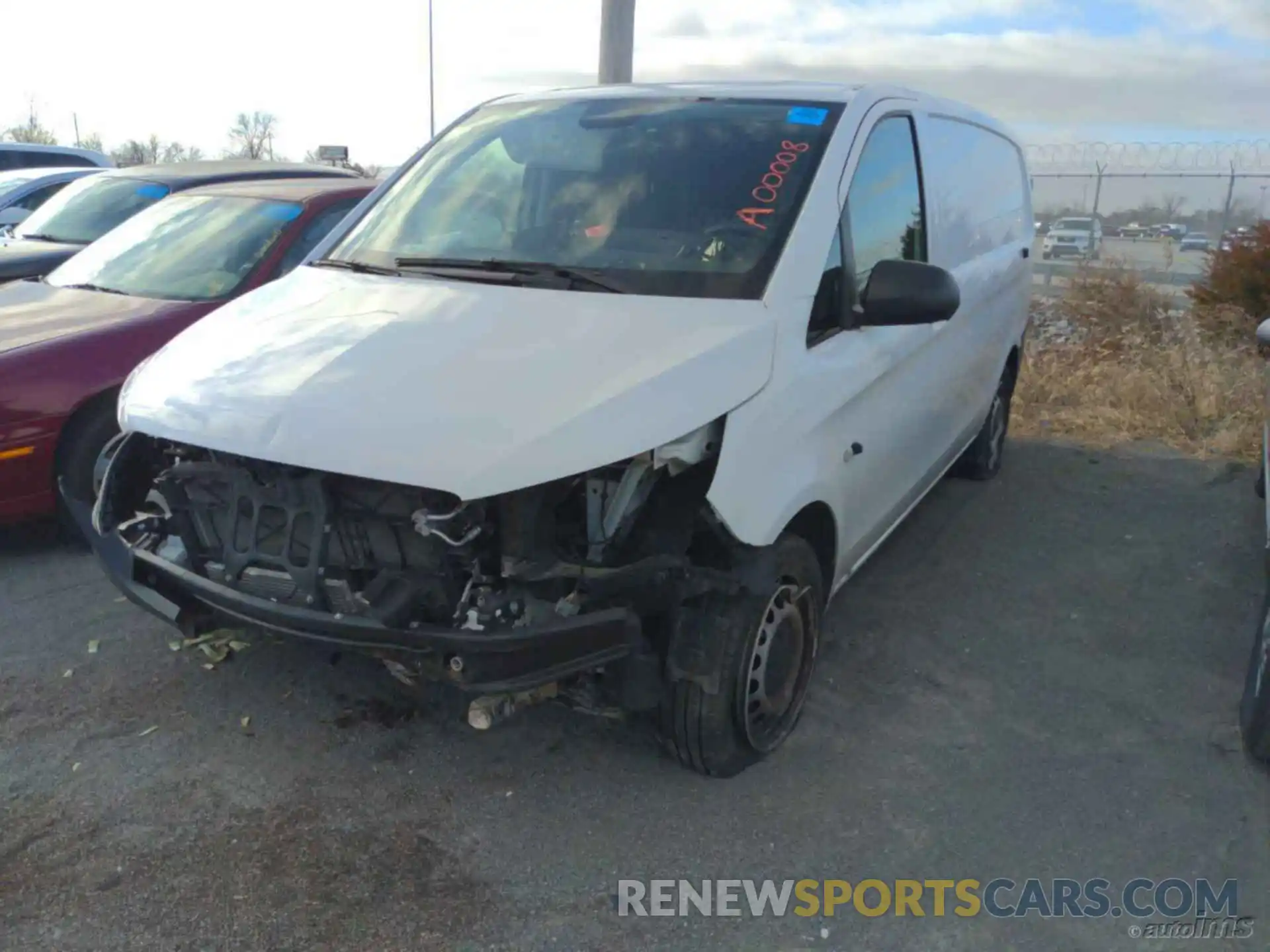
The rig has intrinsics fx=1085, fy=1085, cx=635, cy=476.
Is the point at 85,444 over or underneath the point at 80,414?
underneath

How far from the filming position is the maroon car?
450 centimetres

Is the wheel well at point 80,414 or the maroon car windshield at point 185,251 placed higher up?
the maroon car windshield at point 185,251

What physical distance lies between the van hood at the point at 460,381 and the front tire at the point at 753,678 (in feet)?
1.97

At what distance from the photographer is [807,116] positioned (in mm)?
3777

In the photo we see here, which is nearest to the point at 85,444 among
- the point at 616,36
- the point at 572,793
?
the point at 572,793

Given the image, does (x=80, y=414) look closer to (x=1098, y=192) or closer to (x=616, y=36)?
(x=616, y=36)

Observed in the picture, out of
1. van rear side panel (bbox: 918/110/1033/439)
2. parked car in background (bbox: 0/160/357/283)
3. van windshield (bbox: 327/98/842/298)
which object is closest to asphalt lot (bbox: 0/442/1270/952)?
van rear side panel (bbox: 918/110/1033/439)

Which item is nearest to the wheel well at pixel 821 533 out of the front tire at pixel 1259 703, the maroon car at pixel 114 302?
the front tire at pixel 1259 703

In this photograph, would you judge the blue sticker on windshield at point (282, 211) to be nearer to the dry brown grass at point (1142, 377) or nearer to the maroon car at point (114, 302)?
the maroon car at point (114, 302)

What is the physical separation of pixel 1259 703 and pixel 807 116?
2.39m

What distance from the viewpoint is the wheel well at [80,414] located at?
4578 mm

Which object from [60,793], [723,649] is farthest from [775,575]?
[60,793]

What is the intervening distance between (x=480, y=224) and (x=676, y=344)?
121 cm

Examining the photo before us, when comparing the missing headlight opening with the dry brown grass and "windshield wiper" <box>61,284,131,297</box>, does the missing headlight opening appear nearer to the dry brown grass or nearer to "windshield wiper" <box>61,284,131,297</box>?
"windshield wiper" <box>61,284,131,297</box>
